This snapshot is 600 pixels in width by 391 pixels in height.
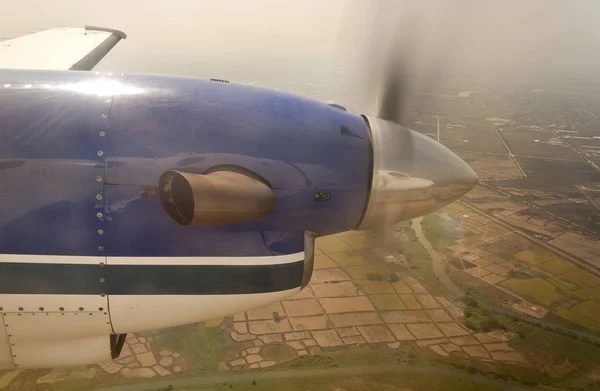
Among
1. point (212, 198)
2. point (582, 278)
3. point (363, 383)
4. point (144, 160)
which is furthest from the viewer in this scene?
point (582, 278)

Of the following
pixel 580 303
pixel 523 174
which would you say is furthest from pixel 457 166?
pixel 523 174

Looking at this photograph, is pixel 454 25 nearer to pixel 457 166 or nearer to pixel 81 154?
pixel 457 166

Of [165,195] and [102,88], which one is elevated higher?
[102,88]

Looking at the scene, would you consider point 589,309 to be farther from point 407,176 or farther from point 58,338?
point 58,338

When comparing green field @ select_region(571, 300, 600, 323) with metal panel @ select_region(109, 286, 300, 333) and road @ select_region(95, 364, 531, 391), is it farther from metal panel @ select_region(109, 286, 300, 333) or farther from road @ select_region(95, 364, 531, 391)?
metal panel @ select_region(109, 286, 300, 333)

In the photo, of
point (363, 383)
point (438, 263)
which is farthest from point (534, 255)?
point (363, 383)

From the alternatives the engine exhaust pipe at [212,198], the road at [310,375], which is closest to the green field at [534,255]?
the road at [310,375]
